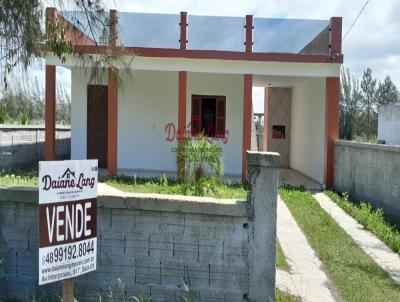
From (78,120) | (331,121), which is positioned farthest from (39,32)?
(78,120)

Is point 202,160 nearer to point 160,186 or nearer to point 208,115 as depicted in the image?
point 160,186

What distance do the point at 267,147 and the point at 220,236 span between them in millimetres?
15064

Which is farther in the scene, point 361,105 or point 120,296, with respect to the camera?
point 361,105

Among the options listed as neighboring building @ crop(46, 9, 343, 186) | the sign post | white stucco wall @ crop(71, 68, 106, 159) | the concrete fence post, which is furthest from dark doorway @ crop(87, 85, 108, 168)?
the sign post

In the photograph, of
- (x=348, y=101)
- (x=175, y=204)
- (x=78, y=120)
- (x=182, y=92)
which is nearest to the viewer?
(x=175, y=204)

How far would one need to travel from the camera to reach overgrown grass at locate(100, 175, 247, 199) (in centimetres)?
831

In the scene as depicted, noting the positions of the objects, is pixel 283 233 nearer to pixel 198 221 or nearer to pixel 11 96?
pixel 198 221

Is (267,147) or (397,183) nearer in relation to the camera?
(397,183)

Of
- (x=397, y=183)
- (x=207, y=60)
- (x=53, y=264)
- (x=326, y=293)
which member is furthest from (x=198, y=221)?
(x=207, y=60)

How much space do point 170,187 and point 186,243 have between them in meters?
5.81

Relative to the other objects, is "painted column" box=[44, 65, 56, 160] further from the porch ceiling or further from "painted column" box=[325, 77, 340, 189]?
"painted column" box=[325, 77, 340, 189]

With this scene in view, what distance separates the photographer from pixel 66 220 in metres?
3.41

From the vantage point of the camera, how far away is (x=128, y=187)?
11.1m

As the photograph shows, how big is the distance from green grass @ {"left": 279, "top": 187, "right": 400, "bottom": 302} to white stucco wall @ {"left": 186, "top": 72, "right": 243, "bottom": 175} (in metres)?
5.42
